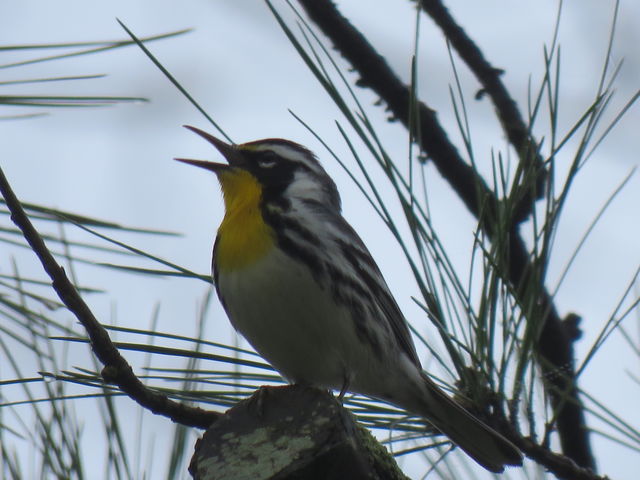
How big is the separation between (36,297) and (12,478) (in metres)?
0.53

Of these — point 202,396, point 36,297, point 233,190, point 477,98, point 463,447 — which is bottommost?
point 463,447

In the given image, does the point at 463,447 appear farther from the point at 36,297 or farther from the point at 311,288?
the point at 36,297

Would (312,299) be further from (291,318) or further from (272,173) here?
(272,173)

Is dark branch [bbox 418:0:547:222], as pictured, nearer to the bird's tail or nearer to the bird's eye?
the bird's tail

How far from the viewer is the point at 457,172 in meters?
2.38

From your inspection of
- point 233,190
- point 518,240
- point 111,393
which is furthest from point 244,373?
point 233,190

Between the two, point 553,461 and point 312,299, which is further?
point 312,299

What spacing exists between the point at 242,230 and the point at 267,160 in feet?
1.91

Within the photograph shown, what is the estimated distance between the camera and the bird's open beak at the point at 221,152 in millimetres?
3297

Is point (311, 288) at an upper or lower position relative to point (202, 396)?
upper

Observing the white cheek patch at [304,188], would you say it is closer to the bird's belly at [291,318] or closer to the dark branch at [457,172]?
the bird's belly at [291,318]

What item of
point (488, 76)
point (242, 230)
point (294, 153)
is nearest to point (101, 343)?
point (488, 76)

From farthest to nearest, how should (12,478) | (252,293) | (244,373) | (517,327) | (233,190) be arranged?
(233,190)
(252,293)
(244,373)
(517,327)
(12,478)

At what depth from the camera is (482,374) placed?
6.65ft
